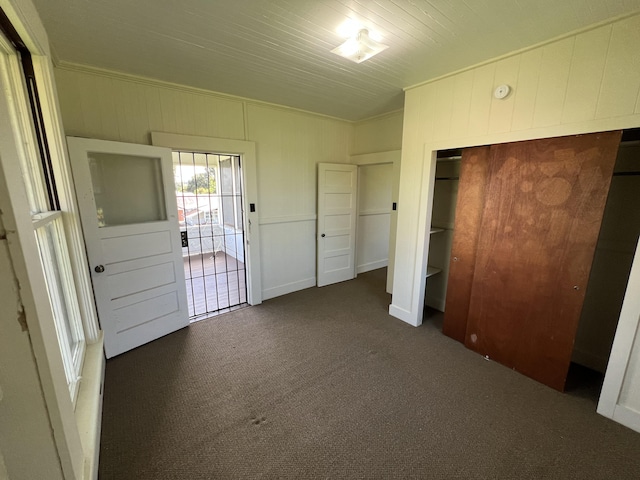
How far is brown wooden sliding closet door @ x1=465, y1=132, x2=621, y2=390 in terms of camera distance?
180 cm

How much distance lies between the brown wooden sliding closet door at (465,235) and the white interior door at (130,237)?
2805 millimetres

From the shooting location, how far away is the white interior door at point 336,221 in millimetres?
3898

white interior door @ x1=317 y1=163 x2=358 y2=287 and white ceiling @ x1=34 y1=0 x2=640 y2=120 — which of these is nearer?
white ceiling @ x1=34 y1=0 x2=640 y2=120

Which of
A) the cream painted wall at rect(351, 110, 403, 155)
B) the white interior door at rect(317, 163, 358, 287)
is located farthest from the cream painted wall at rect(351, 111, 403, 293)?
the white interior door at rect(317, 163, 358, 287)

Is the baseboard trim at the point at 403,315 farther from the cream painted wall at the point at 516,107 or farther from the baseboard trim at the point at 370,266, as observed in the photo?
the baseboard trim at the point at 370,266

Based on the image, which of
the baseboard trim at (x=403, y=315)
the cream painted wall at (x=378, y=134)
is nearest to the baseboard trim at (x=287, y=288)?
the baseboard trim at (x=403, y=315)

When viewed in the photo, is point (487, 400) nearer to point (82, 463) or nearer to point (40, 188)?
point (82, 463)

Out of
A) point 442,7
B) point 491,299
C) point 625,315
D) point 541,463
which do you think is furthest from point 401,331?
point 442,7

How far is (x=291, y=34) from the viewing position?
1.81 m

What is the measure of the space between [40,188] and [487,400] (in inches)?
135

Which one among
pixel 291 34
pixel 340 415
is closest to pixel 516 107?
pixel 291 34

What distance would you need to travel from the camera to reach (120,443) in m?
1.62

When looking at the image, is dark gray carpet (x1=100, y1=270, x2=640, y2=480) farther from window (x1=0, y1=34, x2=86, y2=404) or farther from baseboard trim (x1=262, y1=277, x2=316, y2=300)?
baseboard trim (x1=262, y1=277, x2=316, y2=300)

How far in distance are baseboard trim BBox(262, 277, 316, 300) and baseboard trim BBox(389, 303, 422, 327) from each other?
137 centimetres
